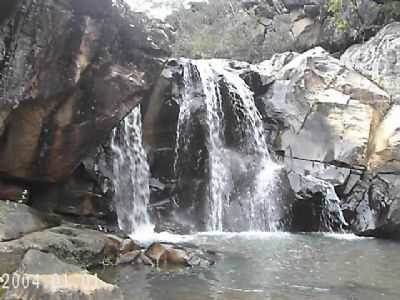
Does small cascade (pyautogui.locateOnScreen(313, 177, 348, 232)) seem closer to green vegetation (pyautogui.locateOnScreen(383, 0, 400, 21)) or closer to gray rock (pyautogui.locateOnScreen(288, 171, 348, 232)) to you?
gray rock (pyautogui.locateOnScreen(288, 171, 348, 232))

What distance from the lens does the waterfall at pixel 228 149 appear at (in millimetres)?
14829

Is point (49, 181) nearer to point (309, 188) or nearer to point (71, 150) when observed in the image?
point (71, 150)

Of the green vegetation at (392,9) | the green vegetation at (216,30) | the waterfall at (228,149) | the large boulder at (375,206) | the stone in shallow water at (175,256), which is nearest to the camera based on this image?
the stone in shallow water at (175,256)

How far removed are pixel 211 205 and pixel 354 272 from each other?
237 inches

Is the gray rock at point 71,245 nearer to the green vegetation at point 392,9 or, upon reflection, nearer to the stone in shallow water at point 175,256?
the stone in shallow water at point 175,256

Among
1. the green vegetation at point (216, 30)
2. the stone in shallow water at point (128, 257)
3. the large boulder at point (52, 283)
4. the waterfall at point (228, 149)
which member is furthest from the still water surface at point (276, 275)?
the green vegetation at point (216, 30)

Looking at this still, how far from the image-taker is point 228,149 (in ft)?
52.2

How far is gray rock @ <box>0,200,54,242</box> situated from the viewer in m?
8.49

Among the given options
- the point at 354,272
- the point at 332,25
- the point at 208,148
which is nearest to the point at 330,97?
the point at 208,148

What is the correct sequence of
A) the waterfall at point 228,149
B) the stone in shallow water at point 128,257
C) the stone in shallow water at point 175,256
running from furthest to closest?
the waterfall at point 228,149
the stone in shallow water at point 175,256
the stone in shallow water at point 128,257

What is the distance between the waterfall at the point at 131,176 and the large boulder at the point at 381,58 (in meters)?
8.01

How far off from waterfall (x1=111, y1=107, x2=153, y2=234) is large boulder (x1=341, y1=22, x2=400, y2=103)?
8.01m

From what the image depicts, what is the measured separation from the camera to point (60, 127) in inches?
418

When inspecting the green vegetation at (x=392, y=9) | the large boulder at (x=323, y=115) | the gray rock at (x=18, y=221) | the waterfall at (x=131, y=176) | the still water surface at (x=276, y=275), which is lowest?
the still water surface at (x=276, y=275)
